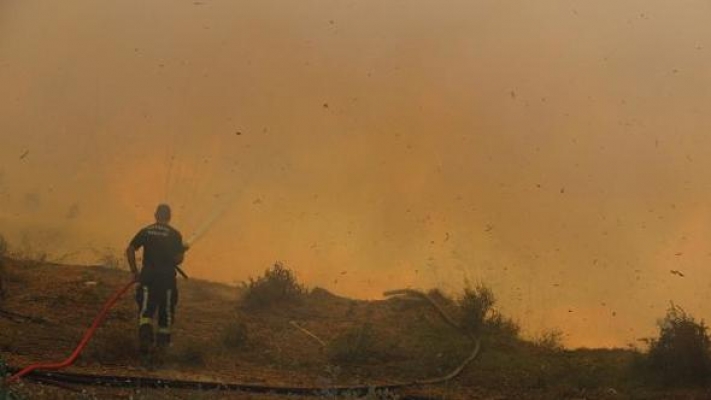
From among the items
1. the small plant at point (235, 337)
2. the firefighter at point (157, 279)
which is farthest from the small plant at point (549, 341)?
the firefighter at point (157, 279)

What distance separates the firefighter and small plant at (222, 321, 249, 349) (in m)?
1.38

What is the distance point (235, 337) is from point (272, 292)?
10.1ft

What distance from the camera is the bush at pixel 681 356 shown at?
34.5 ft

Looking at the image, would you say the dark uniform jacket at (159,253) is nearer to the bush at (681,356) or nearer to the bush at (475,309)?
the bush at (475,309)

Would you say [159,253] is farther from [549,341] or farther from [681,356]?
[681,356]

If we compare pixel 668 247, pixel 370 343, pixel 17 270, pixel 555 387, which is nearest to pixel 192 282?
pixel 17 270

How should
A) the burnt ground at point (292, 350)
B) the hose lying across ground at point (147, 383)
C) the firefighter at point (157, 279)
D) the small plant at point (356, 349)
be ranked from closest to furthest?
the hose lying across ground at point (147, 383) < the burnt ground at point (292, 350) < the firefighter at point (157, 279) < the small plant at point (356, 349)

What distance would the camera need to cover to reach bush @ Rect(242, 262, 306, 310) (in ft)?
48.7

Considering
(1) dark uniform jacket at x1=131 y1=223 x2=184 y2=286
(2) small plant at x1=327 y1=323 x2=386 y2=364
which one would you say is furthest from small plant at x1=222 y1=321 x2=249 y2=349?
(1) dark uniform jacket at x1=131 y1=223 x2=184 y2=286

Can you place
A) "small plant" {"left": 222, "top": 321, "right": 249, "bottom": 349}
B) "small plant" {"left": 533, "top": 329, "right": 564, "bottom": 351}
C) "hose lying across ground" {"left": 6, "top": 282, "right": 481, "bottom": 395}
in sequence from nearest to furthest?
1. "hose lying across ground" {"left": 6, "top": 282, "right": 481, "bottom": 395}
2. "small plant" {"left": 222, "top": 321, "right": 249, "bottom": 349}
3. "small plant" {"left": 533, "top": 329, "right": 564, "bottom": 351}

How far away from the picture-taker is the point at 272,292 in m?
15.0

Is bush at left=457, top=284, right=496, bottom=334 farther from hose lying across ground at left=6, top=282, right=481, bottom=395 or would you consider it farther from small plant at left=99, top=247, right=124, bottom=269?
small plant at left=99, top=247, right=124, bottom=269

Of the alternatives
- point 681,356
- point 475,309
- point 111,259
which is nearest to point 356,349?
point 475,309

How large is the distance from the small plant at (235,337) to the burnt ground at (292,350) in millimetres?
20
